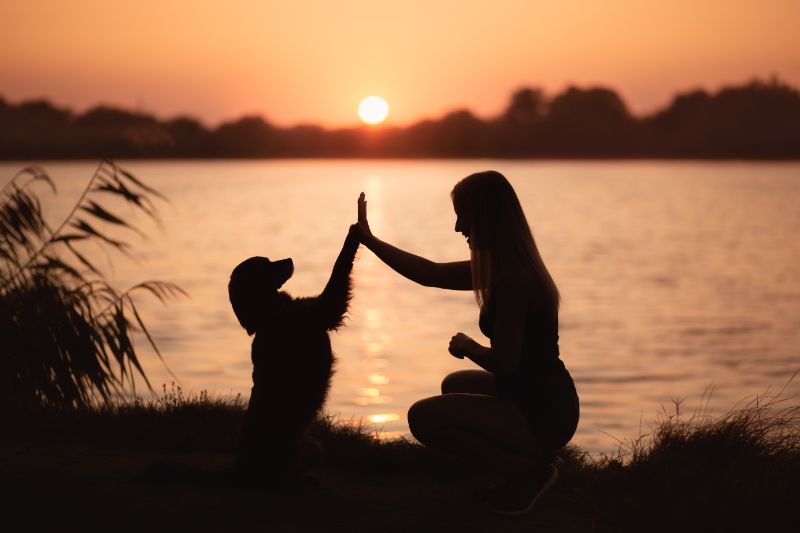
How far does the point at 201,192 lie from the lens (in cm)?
7081

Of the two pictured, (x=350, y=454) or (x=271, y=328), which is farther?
(x=350, y=454)

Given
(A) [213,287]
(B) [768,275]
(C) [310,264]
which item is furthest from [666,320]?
(C) [310,264]

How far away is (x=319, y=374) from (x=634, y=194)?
219ft

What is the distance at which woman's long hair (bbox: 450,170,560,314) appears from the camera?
16.4 ft

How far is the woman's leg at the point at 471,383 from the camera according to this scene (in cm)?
564

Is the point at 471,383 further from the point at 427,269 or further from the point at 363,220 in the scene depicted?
the point at 363,220

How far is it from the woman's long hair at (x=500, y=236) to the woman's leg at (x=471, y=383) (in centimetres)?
73

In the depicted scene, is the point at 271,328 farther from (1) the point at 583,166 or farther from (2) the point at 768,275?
(1) the point at 583,166

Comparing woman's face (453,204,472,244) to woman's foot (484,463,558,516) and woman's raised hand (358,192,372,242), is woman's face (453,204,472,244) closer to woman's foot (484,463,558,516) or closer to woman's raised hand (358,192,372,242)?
woman's raised hand (358,192,372,242)

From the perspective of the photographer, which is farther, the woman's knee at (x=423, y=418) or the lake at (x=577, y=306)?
the lake at (x=577, y=306)

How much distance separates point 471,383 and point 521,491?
29.8 inches

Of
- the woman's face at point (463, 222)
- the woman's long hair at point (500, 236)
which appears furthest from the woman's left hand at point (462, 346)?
the woman's face at point (463, 222)

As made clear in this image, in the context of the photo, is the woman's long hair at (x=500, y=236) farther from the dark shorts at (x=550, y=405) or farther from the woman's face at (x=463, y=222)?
the dark shorts at (x=550, y=405)

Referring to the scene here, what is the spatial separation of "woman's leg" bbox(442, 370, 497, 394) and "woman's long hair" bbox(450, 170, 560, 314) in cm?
73
